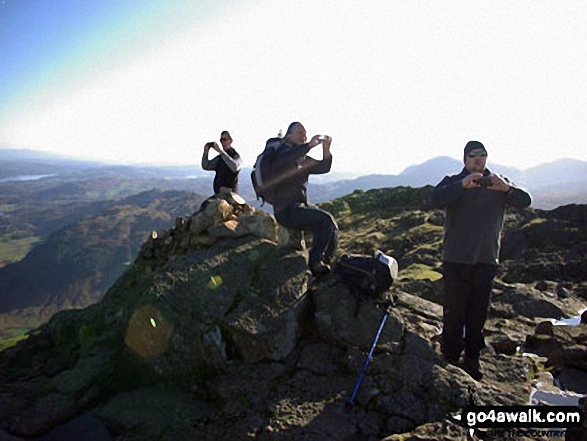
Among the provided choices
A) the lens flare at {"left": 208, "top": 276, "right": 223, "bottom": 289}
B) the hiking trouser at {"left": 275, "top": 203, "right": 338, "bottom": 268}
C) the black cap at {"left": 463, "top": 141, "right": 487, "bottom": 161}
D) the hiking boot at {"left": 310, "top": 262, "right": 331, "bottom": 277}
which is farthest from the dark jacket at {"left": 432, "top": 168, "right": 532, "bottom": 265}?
the lens flare at {"left": 208, "top": 276, "right": 223, "bottom": 289}

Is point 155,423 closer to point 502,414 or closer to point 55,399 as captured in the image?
point 55,399

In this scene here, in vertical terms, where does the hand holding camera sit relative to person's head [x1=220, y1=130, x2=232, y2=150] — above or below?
below

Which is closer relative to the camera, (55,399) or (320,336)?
(55,399)

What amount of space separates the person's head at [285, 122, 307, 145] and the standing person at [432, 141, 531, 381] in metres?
3.97

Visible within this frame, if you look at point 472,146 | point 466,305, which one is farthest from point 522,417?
point 472,146

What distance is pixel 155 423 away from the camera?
7.13m

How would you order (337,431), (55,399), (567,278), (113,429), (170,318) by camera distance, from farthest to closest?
1. (567,278)
2. (170,318)
3. (55,399)
4. (113,429)
5. (337,431)

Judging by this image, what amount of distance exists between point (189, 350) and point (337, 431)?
3912 mm

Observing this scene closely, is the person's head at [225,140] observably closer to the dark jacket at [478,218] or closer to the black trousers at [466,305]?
the dark jacket at [478,218]

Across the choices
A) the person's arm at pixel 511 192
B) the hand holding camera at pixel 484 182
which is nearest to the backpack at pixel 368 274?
the hand holding camera at pixel 484 182

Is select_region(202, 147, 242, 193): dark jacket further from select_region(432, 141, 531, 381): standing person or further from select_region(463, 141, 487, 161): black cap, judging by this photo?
select_region(463, 141, 487, 161): black cap

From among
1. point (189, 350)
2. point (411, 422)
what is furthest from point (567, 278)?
point (189, 350)

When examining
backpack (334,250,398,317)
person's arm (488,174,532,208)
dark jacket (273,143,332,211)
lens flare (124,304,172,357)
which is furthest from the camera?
dark jacket (273,143,332,211)

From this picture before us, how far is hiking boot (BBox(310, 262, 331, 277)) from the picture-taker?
10.0 metres
